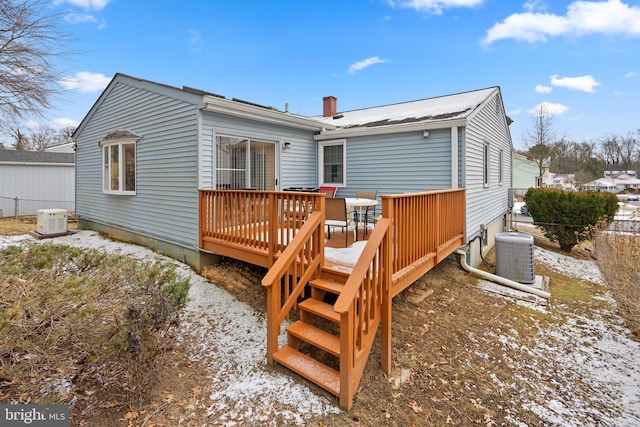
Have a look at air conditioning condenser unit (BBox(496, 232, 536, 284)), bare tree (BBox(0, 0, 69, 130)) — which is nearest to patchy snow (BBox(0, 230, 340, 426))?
air conditioning condenser unit (BBox(496, 232, 536, 284))

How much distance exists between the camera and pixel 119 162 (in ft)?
27.9

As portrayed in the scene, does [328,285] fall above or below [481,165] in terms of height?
below

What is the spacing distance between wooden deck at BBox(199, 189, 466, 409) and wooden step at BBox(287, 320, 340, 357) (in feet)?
0.03

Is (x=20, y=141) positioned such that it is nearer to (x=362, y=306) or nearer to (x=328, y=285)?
(x=328, y=285)

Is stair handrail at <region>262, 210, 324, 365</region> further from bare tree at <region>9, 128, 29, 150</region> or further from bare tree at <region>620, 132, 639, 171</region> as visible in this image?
bare tree at <region>620, 132, 639, 171</region>

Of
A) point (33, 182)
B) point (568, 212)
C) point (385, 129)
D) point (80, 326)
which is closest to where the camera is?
point (80, 326)

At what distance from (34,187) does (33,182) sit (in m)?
0.25

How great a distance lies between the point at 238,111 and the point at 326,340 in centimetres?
503

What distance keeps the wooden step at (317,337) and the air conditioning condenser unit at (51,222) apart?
9.36 metres

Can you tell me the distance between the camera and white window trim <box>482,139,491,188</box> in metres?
8.51

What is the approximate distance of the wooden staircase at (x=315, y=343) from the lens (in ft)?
10.4

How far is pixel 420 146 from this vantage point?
289 inches

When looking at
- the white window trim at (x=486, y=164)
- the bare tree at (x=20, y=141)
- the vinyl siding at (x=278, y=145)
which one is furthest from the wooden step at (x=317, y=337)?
the bare tree at (x=20, y=141)

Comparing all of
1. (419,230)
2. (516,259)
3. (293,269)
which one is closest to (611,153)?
(516,259)
